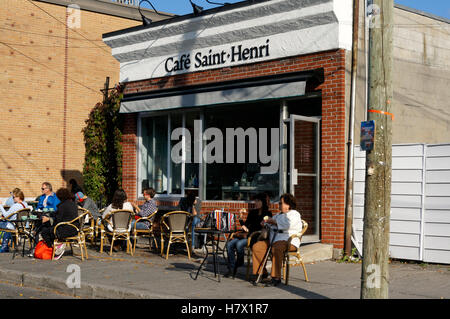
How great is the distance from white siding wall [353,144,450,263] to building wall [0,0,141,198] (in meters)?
12.9

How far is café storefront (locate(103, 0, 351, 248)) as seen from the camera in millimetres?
11680

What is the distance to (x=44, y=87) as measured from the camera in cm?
2080

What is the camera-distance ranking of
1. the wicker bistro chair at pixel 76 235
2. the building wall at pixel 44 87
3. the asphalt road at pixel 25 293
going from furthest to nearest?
1. the building wall at pixel 44 87
2. the wicker bistro chair at pixel 76 235
3. the asphalt road at pixel 25 293

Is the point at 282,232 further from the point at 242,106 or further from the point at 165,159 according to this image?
the point at 165,159

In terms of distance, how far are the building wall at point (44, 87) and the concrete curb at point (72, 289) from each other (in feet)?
35.0

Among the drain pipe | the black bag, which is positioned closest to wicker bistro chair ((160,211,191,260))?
the black bag

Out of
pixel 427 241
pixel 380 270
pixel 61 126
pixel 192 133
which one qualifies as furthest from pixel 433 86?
pixel 61 126

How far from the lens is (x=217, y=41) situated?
1371 centimetres

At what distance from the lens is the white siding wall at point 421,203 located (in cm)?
1058

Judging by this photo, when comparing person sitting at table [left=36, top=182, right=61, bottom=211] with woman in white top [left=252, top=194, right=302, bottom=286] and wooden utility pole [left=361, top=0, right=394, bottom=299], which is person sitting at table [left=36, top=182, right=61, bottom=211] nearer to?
woman in white top [left=252, top=194, right=302, bottom=286]

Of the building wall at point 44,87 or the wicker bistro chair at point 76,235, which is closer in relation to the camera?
the wicker bistro chair at point 76,235

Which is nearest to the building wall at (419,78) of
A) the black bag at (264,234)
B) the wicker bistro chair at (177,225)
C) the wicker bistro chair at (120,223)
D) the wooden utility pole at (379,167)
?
the black bag at (264,234)

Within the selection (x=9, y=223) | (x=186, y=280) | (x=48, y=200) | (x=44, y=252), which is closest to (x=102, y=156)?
(x=48, y=200)

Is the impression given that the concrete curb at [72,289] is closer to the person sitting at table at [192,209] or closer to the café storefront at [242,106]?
the person sitting at table at [192,209]
